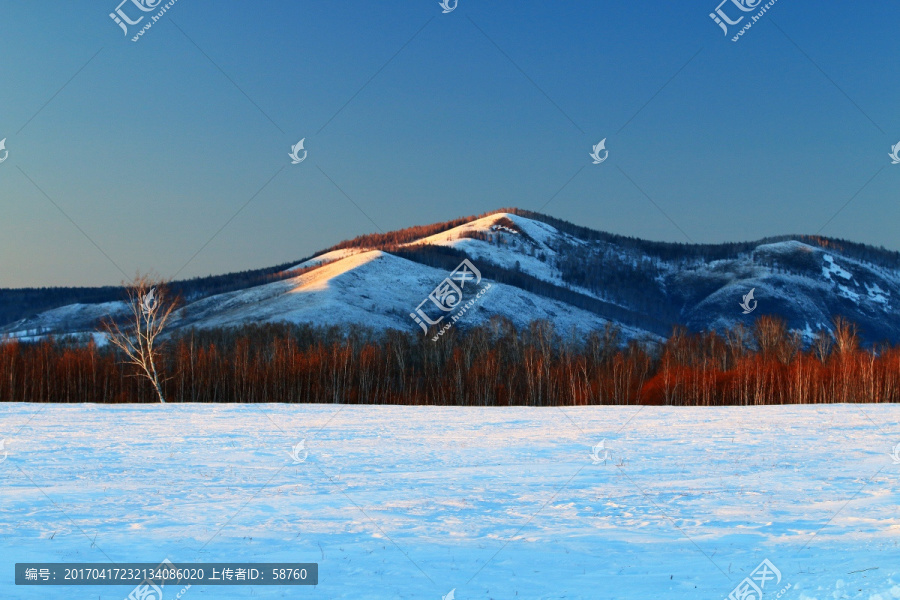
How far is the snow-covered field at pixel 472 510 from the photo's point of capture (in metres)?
10.3

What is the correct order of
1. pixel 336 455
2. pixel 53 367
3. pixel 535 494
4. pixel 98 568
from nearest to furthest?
pixel 98 568 → pixel 535 494 → pixel 336 455 → pixel 53 367

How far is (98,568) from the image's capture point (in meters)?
10.6

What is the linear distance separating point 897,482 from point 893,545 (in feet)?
23.0

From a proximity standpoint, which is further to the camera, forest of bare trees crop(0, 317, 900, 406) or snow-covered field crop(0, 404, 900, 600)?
forest of bare trees crop(0, 317, 900, 406)

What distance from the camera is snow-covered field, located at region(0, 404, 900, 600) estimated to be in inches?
405

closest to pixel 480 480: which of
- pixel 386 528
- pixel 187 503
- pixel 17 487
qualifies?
pixel 386 528

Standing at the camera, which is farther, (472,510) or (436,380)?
(436,380)

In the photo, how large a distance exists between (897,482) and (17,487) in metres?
21.9

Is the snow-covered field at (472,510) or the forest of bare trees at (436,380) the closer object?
the snow-covered field at (472,510)

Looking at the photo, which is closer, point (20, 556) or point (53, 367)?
point (20, 556)

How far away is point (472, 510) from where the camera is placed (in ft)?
48.4

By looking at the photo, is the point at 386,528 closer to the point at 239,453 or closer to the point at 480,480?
the point at 480,480

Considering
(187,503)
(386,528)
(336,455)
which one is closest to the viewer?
(386,528)

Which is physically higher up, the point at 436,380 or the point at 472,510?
the point at 436,380
